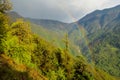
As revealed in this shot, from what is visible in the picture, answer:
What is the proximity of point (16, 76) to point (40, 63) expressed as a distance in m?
62.7

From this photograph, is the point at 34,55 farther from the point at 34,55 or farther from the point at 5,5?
the point at 5,5

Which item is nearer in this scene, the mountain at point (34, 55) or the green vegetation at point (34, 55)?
the green vegetation at point (34, 55)

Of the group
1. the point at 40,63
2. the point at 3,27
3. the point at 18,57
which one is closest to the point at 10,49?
the point at 18,57

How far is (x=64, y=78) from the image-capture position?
333 feet

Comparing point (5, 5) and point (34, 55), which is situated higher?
point (5, 5)

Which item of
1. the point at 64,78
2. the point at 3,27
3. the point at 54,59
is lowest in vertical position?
the point at 64,78

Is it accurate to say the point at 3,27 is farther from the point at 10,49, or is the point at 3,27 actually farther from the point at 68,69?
the point at 68,69

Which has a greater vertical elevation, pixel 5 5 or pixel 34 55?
pixel 5 5

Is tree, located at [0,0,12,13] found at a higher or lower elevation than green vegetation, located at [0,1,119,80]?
higher

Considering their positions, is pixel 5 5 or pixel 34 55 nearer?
pixel 5 5

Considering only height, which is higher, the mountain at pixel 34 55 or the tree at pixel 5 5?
the tree at pixel 5 5

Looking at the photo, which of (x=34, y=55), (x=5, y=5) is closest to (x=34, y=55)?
(x=34, y=55)

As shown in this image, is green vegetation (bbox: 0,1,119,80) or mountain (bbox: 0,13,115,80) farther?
mountain (bbox: 0,13,115,80)

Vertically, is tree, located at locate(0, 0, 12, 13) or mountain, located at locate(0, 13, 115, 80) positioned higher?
tree, located at locate(0, 0, 12, 13)
